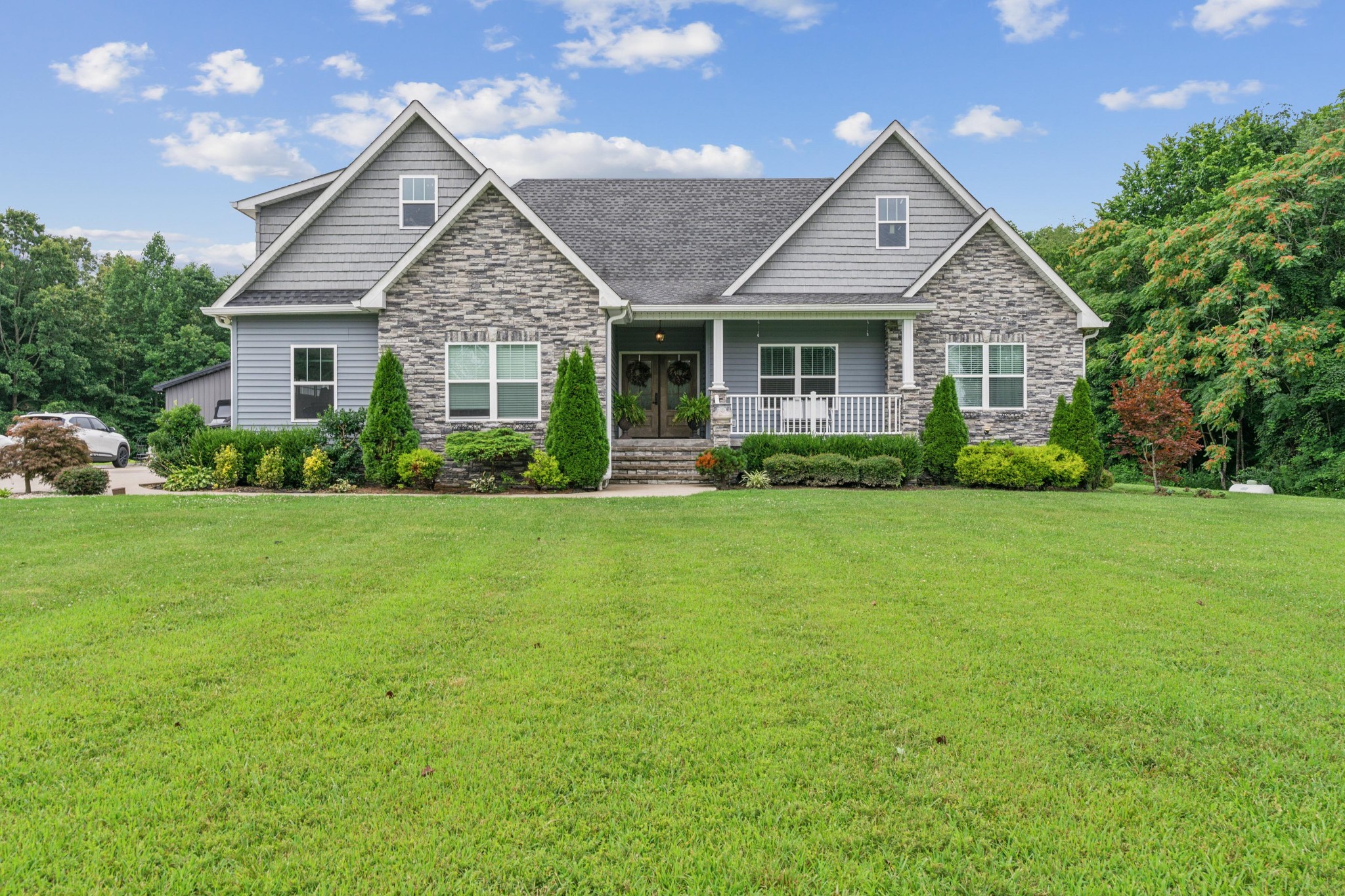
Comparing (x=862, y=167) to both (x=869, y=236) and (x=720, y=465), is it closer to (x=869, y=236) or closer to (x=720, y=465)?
(x=869, y=236)

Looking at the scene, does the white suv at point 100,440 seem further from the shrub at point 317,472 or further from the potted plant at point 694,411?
the potted plant at point 694,411

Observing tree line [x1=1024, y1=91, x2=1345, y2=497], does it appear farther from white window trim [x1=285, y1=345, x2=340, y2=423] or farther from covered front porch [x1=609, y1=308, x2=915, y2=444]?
white window trim [x1=285, y1=345, x2=340, y2=423]

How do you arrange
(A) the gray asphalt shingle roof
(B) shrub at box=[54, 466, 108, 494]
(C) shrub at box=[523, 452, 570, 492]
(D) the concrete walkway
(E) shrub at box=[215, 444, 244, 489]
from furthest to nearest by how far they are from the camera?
(A) the gray asphalt shingle roof, (E) shrub at box=[215, 444, 244, 489], (C) shrub at box=[523, 452, 570, 492], (B) shrub at box=[54, 466, 108, 494], (D) the concrete walkway

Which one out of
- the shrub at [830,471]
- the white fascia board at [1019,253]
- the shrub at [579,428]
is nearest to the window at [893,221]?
the white fascia board at [1019,253]

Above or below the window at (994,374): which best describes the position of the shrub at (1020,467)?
below

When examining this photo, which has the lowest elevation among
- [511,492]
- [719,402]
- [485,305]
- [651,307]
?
[511,492]

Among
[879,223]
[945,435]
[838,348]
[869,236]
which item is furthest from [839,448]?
[879,223]

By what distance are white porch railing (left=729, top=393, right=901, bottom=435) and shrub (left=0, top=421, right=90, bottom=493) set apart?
1305 cm

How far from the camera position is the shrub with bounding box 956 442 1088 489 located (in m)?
14.6

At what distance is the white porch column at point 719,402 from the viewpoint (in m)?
15.6

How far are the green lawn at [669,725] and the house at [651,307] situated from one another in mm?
8274

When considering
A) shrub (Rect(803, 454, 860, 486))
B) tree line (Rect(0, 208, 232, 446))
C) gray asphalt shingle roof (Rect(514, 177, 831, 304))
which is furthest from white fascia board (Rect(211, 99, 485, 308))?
tree line (Rect(0, 208, 232, 446))

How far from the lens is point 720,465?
49.6 feet

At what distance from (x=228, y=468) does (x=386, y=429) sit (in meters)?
3.09
